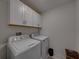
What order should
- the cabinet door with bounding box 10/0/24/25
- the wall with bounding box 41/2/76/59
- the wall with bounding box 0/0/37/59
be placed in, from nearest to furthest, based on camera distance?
the wall with bounding box 0/0/37/59, the cabinet door with bounding box 10/0/24/25, the wall with bounding box 41/2/76/59

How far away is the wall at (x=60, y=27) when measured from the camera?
102 inches

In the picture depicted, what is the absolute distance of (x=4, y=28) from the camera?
1.49 meters

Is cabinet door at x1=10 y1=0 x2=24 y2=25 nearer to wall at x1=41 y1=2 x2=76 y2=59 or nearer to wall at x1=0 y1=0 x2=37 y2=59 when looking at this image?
wall at x1=0 y1=0 x2=37 y2=59

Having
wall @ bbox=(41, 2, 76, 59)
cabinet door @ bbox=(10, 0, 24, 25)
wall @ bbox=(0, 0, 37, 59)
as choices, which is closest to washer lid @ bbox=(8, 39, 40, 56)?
wall @ bbox=(0, 0, 37, 59)

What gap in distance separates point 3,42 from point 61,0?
2.36 meters

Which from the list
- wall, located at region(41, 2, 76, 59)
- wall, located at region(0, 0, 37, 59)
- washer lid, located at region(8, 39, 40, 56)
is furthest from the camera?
wall, located at region(41, 2, 76, 59)

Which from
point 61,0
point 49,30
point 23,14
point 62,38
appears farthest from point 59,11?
point 23,14

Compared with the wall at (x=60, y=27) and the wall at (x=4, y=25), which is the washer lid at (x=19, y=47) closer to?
the wall at (x=4, y=25)

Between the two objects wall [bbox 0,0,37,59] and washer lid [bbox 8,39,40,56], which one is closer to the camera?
washer lid [bbox 8,39,40,56]

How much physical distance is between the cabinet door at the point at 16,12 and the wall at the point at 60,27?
5.25 ft

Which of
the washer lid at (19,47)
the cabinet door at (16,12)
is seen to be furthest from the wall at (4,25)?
the washer lid at (19,47)

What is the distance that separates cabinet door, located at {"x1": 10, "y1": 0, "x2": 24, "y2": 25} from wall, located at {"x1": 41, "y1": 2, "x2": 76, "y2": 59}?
1601 mm

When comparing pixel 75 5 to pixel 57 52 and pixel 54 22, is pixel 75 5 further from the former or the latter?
pixel 57 52

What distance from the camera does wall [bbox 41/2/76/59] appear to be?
2.60 metres
